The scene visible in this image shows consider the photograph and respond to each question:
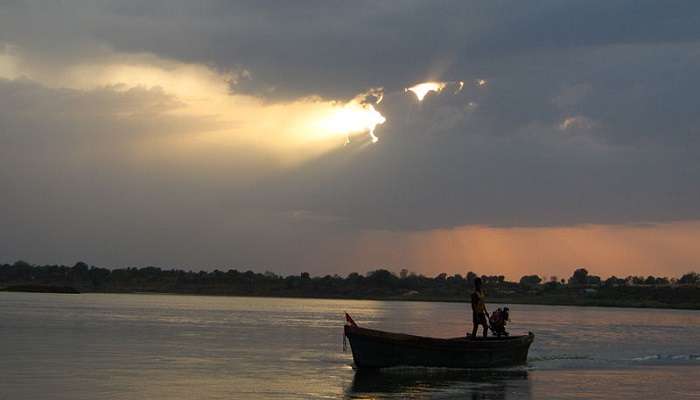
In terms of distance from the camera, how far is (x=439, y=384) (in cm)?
3084

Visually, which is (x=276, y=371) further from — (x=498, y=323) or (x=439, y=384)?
(x=498, y=323)

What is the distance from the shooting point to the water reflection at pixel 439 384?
28062 mm

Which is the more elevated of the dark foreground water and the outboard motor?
the outboard motor

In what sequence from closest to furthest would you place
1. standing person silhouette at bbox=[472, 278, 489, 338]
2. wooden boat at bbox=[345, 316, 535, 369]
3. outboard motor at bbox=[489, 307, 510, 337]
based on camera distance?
wooden boat at bbox=[345, 316, 535, 369]
standing person silhouette at bbox=[472, 278, 489, 338]
outboard motor at bbox=[489, 307, 510, 337]

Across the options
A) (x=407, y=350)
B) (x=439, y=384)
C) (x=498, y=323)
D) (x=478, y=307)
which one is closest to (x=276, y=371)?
(x=407, y=350)

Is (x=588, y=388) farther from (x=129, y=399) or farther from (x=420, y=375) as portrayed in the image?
(x=129, y=399)

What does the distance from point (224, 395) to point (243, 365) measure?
943cm

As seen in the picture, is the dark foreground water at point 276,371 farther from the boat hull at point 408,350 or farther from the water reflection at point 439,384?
the boat hull at point 408,350

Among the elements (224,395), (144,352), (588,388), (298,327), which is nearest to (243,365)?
(144,352)

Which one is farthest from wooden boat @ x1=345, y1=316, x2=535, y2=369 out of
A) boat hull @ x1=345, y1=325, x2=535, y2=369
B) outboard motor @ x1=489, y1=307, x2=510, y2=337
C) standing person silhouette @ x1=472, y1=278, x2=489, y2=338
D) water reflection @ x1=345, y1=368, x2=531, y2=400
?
outboard motor @ x1=489, y1=307, x2=510, y2=337

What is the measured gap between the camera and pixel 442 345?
111 ft

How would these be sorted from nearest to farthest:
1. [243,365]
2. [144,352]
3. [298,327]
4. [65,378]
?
[65,378], [243,365], [144,352], [298,327]

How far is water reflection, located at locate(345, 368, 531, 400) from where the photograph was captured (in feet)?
92.1

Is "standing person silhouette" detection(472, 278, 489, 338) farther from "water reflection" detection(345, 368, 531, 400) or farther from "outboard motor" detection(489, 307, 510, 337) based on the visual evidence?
"water reflection" detection(345, 368, 531, 400)
